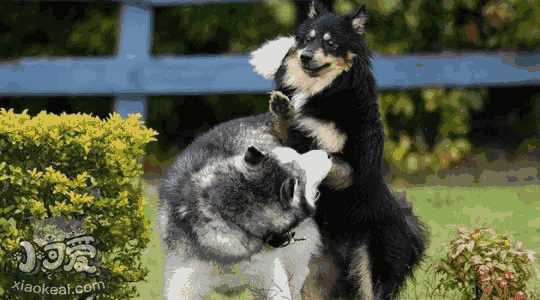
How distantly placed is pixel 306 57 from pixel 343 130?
0.36m

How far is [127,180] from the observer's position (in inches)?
200

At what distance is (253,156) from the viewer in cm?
467

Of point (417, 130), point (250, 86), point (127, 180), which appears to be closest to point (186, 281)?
point (127, 180)

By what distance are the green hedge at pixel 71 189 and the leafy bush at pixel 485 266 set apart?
1517mm

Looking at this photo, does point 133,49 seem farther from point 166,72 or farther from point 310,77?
point 310,77

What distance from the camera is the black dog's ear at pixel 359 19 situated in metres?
5.27

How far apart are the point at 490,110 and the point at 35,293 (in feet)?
20.4

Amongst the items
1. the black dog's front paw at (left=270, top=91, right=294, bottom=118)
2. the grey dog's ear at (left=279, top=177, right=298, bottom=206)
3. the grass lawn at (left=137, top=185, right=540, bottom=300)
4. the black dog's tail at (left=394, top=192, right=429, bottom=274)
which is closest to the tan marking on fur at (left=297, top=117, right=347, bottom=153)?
the black dog's front paw at (left=270, top=91, right=294, bottom=118)

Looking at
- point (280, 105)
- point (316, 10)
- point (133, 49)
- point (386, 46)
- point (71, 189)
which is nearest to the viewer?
point (71, 189)

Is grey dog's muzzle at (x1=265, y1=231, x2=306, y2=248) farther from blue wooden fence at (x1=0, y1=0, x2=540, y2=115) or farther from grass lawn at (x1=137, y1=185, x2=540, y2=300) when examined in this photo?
blue wooden fence at (x1=0, y1=0, x2=540, y2=115)

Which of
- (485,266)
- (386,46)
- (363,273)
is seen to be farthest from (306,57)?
Result: (386,46)

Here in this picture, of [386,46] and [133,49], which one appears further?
[386,46]

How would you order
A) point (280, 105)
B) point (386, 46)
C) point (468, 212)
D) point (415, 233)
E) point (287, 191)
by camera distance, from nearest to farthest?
point (287, 191), point (280, 105), point (415, 233), point (468, 212), point (386, 46)

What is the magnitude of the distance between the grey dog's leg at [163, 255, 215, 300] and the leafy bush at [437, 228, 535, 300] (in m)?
1.42
